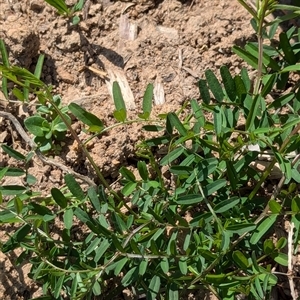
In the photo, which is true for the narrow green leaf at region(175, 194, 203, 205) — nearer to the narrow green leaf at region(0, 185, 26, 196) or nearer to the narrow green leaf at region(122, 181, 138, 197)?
the narrow green leaf at region(122, 181, 138, 197)

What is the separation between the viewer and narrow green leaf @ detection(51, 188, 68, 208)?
2242 mm

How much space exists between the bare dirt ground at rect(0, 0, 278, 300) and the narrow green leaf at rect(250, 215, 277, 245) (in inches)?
28.4

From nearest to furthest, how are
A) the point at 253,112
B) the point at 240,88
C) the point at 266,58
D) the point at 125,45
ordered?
1. the point at 253,112
2. the point at 240,88
3. the point at 266,58
4. the point at 125,45

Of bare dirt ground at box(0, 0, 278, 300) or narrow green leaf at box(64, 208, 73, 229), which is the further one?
bare dirt ground at box(0, 0, 278, 300)

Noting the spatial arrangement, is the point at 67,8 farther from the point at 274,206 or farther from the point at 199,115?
the point at 274,206


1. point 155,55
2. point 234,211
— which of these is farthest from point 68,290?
point 155,55

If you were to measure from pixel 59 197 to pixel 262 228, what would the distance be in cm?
75

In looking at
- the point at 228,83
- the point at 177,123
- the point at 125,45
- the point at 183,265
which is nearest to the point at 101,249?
the point at 183,265

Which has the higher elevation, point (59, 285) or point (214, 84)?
point (214, 84)

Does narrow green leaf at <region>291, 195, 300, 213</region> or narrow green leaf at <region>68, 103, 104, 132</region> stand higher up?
narrow green leaf at <region>68, 103, 104, 132</region>

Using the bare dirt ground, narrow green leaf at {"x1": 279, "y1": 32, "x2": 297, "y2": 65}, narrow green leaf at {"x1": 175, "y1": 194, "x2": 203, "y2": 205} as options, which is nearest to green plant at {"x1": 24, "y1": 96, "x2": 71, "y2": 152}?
the bare dirt ground

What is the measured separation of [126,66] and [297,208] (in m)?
1.06

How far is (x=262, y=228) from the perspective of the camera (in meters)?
2.24

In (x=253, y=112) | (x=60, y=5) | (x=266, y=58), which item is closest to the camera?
(x=253, y=112)
